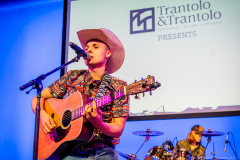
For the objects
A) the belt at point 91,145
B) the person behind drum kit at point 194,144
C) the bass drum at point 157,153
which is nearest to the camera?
the belt at point 91,145

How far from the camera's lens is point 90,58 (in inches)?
108

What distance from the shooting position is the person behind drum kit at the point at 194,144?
4780 millimetres

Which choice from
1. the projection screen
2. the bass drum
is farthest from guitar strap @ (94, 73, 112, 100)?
the bass drum

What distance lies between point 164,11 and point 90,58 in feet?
9.12

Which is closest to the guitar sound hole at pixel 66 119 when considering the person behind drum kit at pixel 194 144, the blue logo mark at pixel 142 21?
the person behind drum kit at pixel 194 144

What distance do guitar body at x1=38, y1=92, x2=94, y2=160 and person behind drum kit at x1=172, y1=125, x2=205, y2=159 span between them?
103 inches

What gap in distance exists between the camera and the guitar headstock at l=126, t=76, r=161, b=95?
86.0 inches

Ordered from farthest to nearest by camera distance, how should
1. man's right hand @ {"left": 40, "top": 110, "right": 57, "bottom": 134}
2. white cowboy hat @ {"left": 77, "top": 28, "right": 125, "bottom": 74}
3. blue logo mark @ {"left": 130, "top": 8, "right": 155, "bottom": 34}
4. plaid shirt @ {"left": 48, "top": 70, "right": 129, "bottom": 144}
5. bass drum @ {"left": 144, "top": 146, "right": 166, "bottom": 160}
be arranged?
1. blue logo mark @ {"left": 130, "top": 8, "right": 155, "bottom": 34}
2. bass drum @ {"left": 144, "top": 146, "right": 166, "bottom": 160}
3. white cowboy hat @ {"left": 77, "top": 28, "right": 125, "bottom": 74}
4. man's right hand @ {"left": 40, "top": 110, "right": 57, "bottom": 134}
5. plaid shirt @ {"left": 48, "top": 70, "right": 129, "bottom": 144}

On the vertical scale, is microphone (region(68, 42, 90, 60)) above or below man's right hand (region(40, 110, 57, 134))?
above

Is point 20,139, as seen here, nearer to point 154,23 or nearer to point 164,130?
point 164,130

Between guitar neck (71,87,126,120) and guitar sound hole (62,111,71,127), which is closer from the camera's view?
guitar neck (71,87,126,120)

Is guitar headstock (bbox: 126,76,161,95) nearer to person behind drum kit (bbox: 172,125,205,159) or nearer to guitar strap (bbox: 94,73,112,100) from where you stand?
guitar strap (bbox: 94,73,112,100)

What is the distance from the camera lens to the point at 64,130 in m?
2.51

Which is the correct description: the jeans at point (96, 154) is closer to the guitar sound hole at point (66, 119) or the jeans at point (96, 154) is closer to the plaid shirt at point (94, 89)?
the plaid shirt at point (94, 89)
